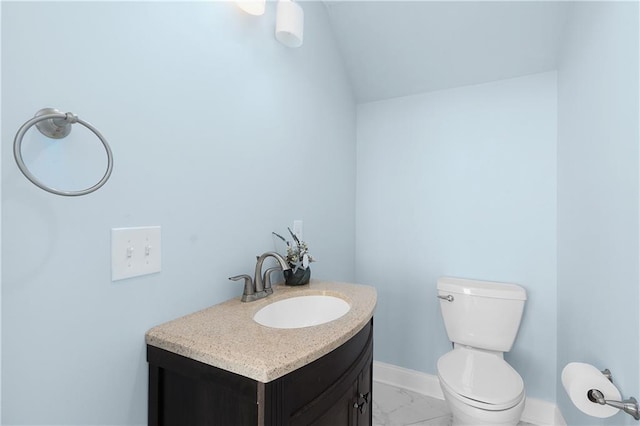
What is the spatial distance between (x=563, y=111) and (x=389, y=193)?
1054 millimetres

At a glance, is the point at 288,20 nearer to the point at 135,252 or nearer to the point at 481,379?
the point at 135,252

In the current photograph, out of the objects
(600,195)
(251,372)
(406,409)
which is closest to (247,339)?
(251,372)

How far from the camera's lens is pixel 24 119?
67 cm

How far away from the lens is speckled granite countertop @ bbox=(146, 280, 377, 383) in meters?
0.72

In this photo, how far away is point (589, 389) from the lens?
983 mm

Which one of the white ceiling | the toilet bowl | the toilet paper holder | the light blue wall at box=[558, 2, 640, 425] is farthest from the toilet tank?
the white ceiling

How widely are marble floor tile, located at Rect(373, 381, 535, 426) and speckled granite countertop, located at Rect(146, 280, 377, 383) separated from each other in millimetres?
1145

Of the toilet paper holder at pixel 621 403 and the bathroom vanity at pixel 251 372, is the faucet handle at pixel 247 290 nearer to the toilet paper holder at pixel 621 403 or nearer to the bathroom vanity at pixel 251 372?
the bathroom vanity at pixel 251 372

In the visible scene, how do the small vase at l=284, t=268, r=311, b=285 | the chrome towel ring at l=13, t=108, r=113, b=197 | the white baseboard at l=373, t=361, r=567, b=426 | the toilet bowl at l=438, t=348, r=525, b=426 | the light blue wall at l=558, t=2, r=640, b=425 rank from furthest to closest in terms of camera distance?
1. the white baseboard at l=373, t=361, r=567, b=426
2. the small vase at l=284, t=268, r=311, b=285
3. the toilet bowl at l=438, t=348, r=525, b=426
4. the light blue wall at l=558, t=2, r=640, b=425
5. the chrome towel ring at l=13, t=108, r=113, b=197

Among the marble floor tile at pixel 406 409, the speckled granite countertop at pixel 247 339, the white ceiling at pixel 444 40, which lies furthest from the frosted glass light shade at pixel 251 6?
the marble floor tile at pixel 406 409

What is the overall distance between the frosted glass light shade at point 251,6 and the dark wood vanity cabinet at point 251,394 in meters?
1.22

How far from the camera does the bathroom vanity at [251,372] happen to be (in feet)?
2.34

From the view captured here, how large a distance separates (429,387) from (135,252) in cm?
200

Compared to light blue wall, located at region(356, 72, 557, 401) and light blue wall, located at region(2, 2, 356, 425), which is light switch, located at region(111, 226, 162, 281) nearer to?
light blue wall, located at region(2, 2, 356, 425)
